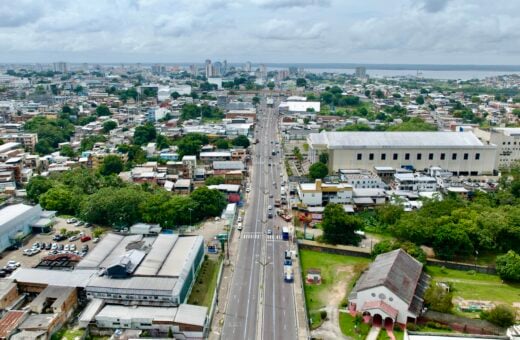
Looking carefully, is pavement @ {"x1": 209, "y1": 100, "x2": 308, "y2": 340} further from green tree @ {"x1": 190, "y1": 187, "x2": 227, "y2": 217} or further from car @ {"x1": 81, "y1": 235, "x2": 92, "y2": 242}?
car @ {"x1": 81, "y1": 235, "x2": 92, "y2": 242}

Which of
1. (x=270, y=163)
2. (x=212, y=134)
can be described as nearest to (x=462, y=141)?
(x=270, y=163)

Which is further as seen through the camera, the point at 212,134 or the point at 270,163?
the point at 212,134

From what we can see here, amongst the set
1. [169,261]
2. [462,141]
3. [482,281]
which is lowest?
[482,281]

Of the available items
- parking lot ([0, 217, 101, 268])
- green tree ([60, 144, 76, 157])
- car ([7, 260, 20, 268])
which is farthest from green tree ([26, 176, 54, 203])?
green tree ([60, 144, 76, 157])

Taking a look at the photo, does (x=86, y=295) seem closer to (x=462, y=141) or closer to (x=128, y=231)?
(x=128, y=231)

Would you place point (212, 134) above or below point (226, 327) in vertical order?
above

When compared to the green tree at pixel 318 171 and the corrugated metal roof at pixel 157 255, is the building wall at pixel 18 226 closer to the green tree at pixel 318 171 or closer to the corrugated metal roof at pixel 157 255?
the corrugated metal roof at pixel 157 255

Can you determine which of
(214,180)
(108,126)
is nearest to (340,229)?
(214,180)
